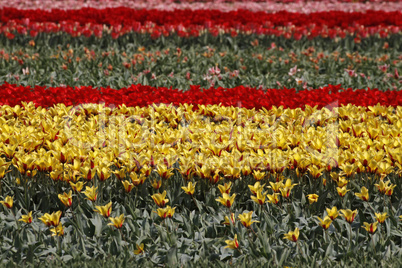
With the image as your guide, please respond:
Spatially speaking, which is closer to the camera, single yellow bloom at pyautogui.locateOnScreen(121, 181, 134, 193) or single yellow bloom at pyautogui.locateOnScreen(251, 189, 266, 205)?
single yellow bloom at pyautogui.locateOnScreen(251, 189, 266, 205)

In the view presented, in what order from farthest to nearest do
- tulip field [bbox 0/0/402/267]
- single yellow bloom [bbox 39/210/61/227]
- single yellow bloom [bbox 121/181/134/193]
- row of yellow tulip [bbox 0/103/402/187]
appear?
row of yellow tulip [bbox 0/103/402/187], single yellow bloom [bbox 121/181/134/193], tulip field [bbox 0/0/402/267], single yellow bloom [bbox 39/210/61/227]

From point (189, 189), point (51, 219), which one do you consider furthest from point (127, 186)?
point (51, 219)

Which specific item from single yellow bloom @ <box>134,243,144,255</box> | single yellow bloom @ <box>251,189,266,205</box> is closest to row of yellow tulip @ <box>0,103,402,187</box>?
single yellow bloom @ <box>251,189,266,205</box>

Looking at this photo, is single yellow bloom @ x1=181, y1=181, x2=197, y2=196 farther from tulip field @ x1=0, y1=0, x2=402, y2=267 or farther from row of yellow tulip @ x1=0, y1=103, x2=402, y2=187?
row of yellow tulip @ x1=0, y1=103, x2=402, y2=187

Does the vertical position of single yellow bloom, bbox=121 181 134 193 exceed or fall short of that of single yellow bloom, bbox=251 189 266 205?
it falls short

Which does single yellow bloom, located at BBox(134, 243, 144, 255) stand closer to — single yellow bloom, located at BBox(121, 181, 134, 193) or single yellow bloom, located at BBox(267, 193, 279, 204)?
single yellow bloom, located at BBox(121, 181, 134, 193)

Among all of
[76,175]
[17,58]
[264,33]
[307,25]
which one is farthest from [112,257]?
[307,25]

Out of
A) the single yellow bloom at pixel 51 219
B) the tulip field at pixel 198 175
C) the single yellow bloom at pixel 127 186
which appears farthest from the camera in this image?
the single yellow bloom at pixel 127 186

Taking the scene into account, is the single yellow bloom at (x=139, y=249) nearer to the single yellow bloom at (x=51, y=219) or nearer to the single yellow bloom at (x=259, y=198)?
the single yellow bloom at (x=51, y=219)

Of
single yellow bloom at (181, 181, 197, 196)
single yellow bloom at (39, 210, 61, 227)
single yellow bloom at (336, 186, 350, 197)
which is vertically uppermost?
single yellow bloom at (336, 186, 350, 197)

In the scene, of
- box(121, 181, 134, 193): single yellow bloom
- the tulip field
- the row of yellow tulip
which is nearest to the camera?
the tulip field

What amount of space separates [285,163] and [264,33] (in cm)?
655

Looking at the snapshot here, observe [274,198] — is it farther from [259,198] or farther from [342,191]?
[342,191]

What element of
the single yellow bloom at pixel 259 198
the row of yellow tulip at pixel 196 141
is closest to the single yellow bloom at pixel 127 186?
the row of yellow tulip at pixel 196 141
